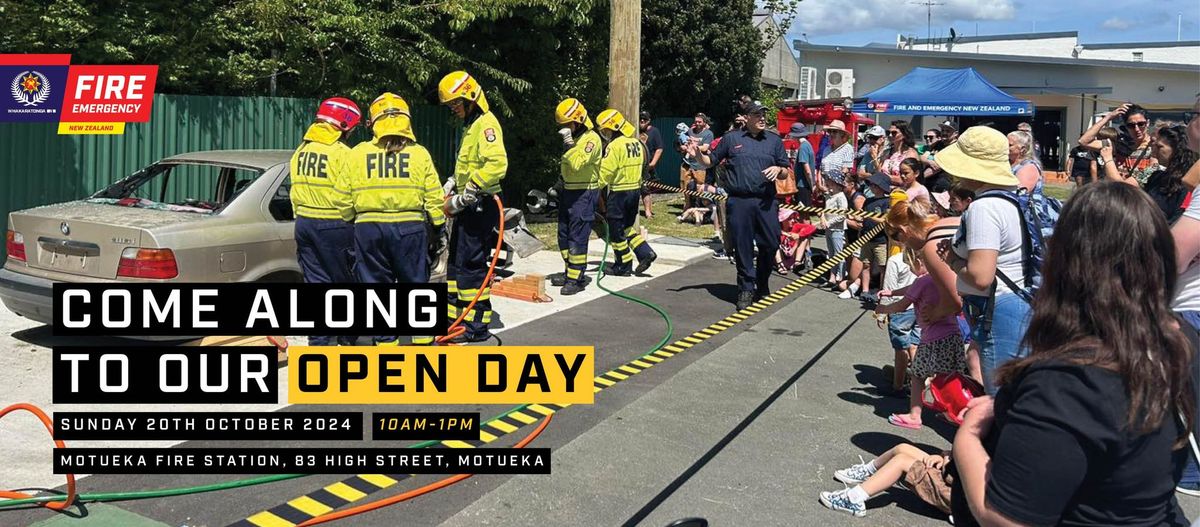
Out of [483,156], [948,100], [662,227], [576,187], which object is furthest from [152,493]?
[948,100]

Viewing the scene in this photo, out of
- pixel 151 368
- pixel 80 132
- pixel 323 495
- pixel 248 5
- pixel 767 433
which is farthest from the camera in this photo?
pixel 248 5

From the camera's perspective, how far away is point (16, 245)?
7.05 metres

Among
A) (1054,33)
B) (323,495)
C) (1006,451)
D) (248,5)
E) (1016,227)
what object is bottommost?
(323,495)

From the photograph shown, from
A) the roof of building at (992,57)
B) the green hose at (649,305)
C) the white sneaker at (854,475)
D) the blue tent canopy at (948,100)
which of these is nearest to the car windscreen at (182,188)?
the green hose at (649,305)

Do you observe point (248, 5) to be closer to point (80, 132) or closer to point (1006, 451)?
point (80, 132)

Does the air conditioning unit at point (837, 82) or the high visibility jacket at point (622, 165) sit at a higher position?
the air conditioning unit at point (837, 82)

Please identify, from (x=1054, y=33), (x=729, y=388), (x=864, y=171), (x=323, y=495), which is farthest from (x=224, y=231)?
(x=1054, y=33)

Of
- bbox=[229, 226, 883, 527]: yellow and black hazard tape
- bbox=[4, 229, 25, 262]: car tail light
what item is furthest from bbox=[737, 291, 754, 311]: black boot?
bbox=[4, 229, 25, 262]: car tail light

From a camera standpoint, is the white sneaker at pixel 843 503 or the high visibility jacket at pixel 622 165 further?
the high visibility jacket at pixel 622 165

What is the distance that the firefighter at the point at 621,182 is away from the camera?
10.5 metres

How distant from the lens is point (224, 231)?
22.6 feet

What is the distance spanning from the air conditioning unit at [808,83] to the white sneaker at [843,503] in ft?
81.6

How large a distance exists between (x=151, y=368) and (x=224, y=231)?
105 centimetres

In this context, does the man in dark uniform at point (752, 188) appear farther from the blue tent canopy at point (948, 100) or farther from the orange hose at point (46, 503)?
the blue tent canopy at point (948, 100)
